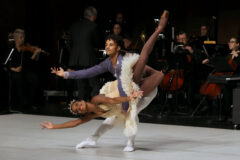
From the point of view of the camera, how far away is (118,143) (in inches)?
185

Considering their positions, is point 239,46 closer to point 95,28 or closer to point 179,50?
point 179,50

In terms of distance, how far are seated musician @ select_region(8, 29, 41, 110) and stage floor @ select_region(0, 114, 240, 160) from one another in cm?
195

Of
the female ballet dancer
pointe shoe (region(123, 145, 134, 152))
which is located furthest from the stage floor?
the female ballet dancer

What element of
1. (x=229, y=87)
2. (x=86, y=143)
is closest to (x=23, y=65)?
(x=229, y=87)

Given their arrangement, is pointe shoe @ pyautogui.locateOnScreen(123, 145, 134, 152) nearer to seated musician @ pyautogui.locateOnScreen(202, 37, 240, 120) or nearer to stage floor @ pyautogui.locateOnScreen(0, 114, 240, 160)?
stage floor @ pyautogui.locateOnScreen(0, 114, 240, 160)

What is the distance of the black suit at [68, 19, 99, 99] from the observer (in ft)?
22.3

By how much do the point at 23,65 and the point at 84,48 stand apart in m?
1.81

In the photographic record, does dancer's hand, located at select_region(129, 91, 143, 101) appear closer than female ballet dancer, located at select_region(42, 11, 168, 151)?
Yes

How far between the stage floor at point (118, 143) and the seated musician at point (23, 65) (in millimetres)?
A: 1953

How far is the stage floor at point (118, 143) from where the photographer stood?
398cm

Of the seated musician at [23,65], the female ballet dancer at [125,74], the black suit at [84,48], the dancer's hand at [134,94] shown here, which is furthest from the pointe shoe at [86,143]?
the seated musician at [23,65]

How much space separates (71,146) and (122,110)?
64cm

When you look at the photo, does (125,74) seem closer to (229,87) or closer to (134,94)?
(134,94)

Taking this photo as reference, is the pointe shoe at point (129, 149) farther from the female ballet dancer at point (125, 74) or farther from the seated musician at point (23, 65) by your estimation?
the seated musician at point (23, 65)
